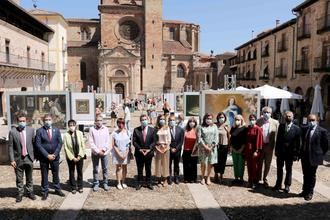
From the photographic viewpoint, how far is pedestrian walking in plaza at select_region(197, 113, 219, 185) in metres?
7.71

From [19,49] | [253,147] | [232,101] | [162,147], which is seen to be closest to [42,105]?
[162,147]

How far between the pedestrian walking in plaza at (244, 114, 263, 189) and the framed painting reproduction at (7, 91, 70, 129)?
225 inches

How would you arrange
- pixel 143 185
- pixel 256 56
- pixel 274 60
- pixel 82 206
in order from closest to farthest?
1. pixel 82 206
2. pixel 143 185
3. pixel 274 60
4. pixel 256 56

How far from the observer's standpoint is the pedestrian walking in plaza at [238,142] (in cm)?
774

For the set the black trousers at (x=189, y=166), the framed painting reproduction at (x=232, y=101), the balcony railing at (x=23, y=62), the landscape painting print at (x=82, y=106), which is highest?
the balcony railing at (x=23, y=62)

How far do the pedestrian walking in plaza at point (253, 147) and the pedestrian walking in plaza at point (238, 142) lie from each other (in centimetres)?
14

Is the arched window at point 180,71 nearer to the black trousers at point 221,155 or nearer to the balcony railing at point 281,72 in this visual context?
the balcony railing at point 281,72

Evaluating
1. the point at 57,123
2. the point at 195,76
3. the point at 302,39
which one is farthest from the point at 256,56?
the point at 57,123

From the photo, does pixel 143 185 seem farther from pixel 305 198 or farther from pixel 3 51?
pixel 3 51

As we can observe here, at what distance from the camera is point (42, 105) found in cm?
1022

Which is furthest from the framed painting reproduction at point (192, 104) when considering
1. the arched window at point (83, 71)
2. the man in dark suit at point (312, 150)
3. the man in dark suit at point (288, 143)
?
the arched window at point (83, 71)

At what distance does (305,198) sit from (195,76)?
4694 cm

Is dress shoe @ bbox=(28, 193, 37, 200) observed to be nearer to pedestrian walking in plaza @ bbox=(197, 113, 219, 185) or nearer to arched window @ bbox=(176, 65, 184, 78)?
pedestrian walking in plaza @ bbox=(197, 113, 219, 185)

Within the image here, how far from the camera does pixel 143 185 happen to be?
7.82 metres
